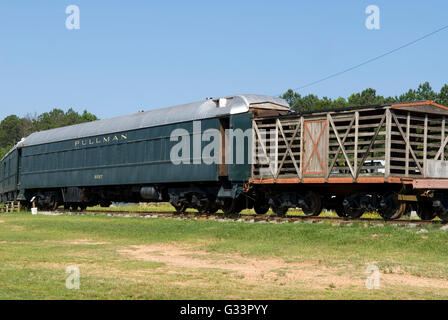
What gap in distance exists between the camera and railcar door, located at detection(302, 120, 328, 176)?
1897cm

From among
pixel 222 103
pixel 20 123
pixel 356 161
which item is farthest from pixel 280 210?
pixel 20 123

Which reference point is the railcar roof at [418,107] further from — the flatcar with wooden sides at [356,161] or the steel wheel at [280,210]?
the steel wheel at [280,210]

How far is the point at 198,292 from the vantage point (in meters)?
8.55

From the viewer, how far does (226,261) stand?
1244 cm

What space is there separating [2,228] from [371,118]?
13323 millimetres

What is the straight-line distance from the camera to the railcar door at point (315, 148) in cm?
1897

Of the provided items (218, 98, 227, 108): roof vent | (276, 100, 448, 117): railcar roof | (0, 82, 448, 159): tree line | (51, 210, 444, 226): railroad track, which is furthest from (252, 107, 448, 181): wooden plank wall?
(0, 82, 448, 159): tree line

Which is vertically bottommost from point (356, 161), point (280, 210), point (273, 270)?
point (273, 270)

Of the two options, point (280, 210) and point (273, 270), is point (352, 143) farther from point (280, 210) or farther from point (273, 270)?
point (273, 270)


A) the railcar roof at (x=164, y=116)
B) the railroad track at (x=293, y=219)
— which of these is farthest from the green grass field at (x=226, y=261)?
the railcar roof at (x=164, y=116)

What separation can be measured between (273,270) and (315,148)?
887cm

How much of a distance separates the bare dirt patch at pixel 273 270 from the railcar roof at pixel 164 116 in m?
8.56
